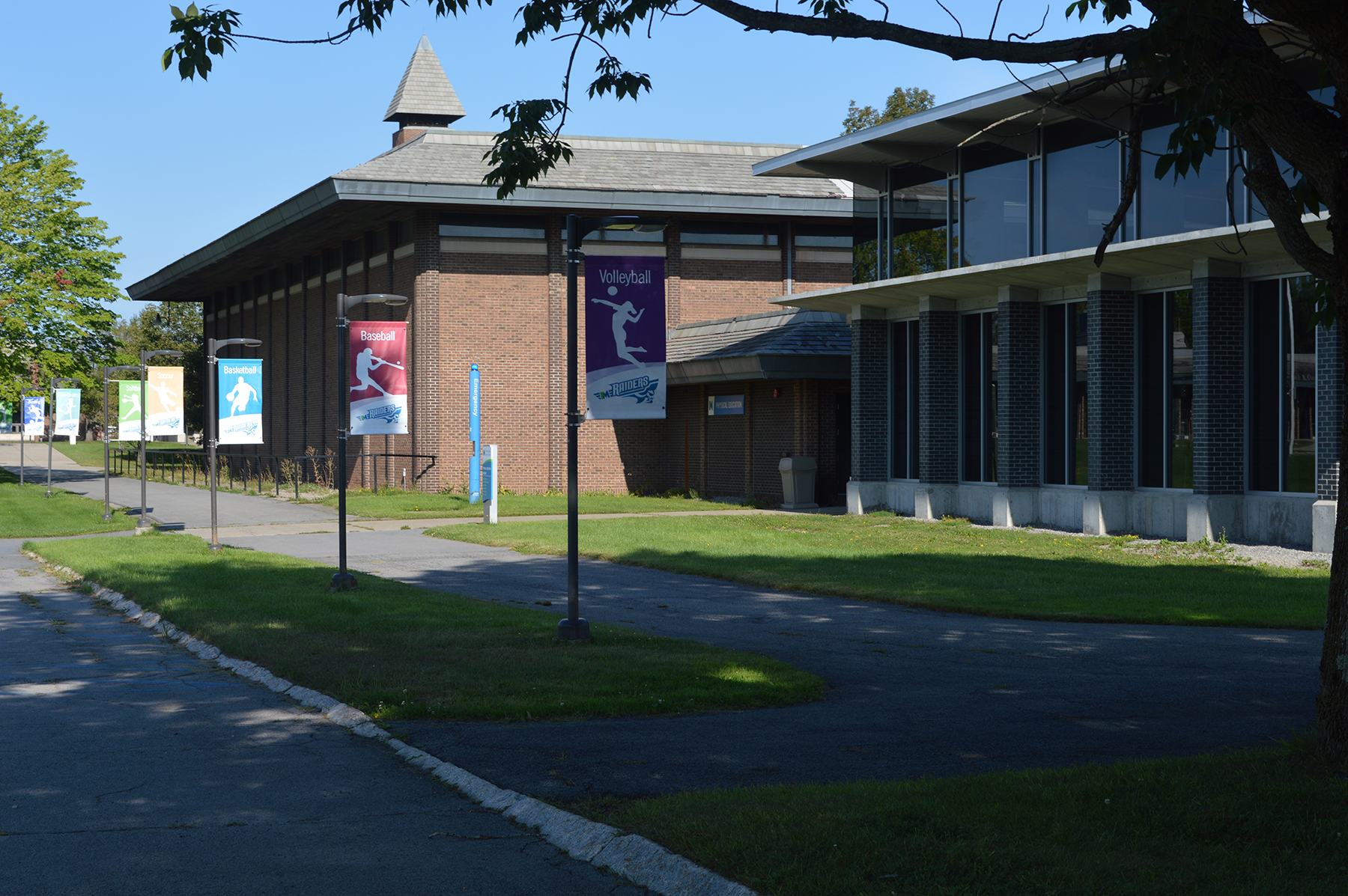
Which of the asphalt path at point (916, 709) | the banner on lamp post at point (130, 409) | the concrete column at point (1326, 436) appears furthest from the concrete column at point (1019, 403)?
the banner on lamp post at point (130, 409)

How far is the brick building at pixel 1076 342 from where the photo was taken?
19203 millimetres

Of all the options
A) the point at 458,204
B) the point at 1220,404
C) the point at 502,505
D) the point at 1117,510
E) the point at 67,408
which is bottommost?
the point at 502,505

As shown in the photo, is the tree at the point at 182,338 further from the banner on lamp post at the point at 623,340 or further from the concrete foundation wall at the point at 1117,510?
the banner on lamp post at the point at 623,340

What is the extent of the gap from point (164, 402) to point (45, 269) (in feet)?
69.2

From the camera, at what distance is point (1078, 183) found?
22250mm

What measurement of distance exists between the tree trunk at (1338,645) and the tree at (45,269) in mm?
42172

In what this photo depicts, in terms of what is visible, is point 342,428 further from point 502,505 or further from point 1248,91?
point 502,505

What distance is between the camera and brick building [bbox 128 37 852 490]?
112ft

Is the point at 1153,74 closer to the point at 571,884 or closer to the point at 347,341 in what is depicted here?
the point at 571,884

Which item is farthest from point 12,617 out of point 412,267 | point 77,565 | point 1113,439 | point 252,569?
point 412,267

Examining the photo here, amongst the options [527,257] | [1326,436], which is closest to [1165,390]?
Result: [1326,436]

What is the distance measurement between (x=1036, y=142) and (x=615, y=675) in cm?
1726

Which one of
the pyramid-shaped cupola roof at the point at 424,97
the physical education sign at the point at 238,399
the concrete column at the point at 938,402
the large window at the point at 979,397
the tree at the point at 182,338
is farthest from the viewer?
the tree at the point at 182,338

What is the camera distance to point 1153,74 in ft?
19.3
